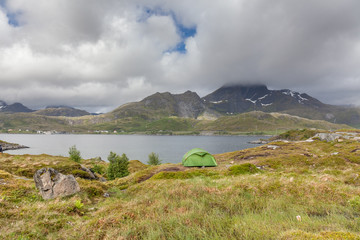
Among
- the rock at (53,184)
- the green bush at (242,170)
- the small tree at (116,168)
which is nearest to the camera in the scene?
the rock at (53,184)

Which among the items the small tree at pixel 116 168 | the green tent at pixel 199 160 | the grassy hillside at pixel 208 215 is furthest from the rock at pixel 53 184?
the green tent at pixel 199 160

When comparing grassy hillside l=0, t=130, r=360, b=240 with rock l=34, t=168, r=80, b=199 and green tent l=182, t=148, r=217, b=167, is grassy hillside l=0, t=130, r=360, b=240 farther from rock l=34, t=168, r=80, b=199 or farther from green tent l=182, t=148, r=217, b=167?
green tent l=182, t=148, r=217, b=167

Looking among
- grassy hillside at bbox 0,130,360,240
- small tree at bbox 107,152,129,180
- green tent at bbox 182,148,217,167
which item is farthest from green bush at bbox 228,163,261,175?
small tree at bbox 107,152,129,180

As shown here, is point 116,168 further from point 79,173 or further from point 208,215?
point 208,215

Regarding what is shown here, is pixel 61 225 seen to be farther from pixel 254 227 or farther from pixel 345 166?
pixel 345 166

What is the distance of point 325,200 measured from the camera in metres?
8.58

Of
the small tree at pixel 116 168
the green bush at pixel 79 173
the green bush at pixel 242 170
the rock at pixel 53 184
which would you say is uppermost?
the rock at pixel 53 184

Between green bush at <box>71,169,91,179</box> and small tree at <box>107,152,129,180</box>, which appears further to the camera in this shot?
small tree at <box>107,152,129,180</box>

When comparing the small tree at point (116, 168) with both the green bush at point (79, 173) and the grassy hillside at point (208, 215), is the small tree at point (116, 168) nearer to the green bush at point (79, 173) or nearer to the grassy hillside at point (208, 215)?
the green bush at point (79, 173)

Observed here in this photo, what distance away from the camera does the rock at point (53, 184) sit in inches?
492

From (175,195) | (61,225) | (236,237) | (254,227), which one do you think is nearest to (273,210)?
(254,227)

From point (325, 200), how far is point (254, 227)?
6.21 m

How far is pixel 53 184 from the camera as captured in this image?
1283cm

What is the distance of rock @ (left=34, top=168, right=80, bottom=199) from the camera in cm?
1249
